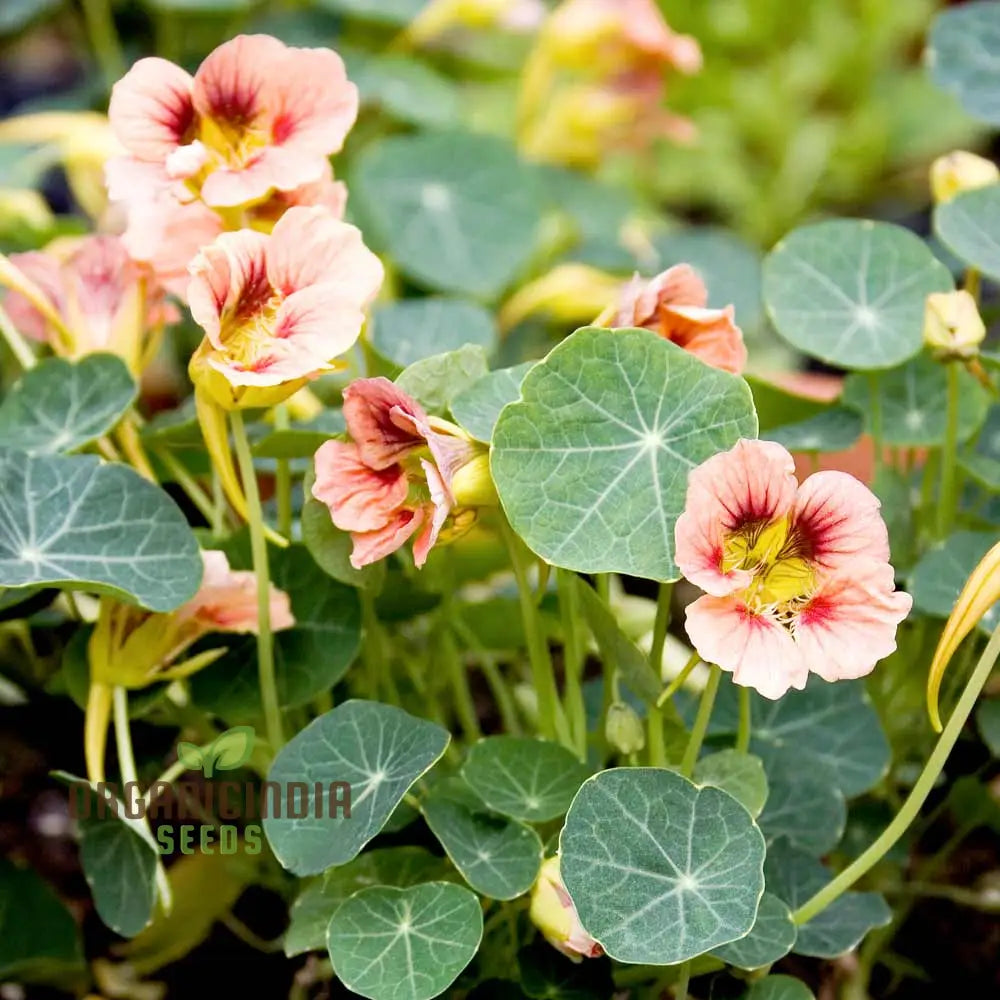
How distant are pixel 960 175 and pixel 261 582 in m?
0.60

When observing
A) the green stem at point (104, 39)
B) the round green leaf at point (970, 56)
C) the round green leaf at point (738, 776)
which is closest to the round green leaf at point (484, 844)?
the round green leaf at point (738, 776)

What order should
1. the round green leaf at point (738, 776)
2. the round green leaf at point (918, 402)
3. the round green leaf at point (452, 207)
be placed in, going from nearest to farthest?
1. the round green leaf at point (738, 776)
2. the round green leaf at point (918, 402)
3. the round green leaf at point (452, 207)

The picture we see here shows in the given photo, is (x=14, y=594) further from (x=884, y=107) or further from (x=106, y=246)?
(x=884, y=107)

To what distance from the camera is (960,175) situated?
0.95 meters

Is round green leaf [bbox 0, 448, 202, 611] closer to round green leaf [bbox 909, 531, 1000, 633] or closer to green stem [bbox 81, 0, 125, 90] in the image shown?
round green leaf [bbox 909, 531, 1000, 633]

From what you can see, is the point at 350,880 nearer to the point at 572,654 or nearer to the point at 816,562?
the point at 572,654

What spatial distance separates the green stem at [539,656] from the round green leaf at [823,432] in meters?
0.24

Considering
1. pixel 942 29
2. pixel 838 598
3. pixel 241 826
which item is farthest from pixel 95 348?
pixel 942 29

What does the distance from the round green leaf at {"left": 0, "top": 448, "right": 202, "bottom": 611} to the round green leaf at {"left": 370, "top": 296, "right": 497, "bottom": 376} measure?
330 millimetres

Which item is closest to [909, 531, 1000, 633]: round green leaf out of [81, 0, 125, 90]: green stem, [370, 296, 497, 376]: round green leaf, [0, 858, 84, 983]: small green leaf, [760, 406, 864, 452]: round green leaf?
[760, 406, 864, 452]: round green leaf

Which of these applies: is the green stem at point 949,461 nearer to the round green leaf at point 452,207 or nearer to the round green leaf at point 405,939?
the round green leaf at point 405,939

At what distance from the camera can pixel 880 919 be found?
2.49ft

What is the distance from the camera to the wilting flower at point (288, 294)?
0.68 m

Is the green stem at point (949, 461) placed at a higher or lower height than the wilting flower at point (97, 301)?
lower
